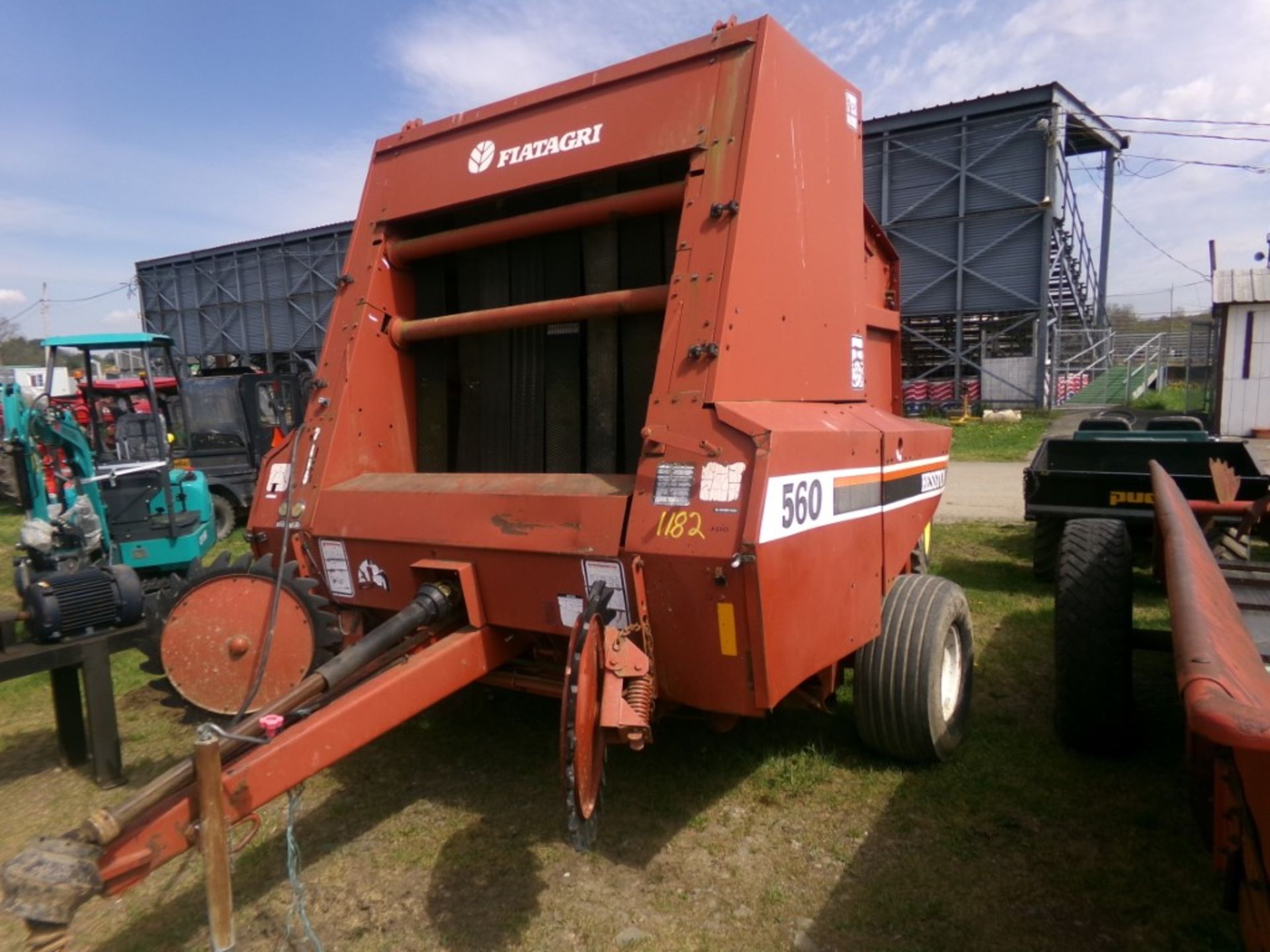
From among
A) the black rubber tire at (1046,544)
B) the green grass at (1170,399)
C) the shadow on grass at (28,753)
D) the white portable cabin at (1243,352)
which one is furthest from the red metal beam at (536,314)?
the green grass at (1170,399)

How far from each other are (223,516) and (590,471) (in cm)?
847

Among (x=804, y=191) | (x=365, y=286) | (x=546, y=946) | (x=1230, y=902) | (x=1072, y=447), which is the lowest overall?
(x=546, y=946)

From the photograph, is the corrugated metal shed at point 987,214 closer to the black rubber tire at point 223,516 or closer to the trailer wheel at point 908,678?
the black rubber tire at point 223,516

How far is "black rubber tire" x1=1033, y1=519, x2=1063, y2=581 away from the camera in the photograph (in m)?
6.32

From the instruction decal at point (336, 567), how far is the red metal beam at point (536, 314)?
3.31 feet

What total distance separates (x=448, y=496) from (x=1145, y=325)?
42.7 metres

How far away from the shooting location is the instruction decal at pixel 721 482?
256 centimetres

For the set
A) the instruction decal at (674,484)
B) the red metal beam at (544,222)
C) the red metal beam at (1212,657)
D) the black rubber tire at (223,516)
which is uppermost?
the red metal beam at (544,222)

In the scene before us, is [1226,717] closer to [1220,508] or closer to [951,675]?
[951,675]

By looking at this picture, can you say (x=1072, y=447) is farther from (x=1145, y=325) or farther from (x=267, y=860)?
(x=1145, y=325)

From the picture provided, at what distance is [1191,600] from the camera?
190cm

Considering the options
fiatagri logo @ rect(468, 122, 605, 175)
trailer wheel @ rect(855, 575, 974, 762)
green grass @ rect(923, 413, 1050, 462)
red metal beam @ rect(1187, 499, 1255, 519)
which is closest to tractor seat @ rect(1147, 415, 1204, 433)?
red metal beam @ rect(1187, 499, 1255, 519)

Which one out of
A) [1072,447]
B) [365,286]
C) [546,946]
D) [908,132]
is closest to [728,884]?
[546,946]

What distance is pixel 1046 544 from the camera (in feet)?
20.7
